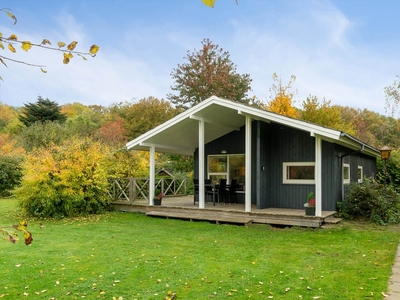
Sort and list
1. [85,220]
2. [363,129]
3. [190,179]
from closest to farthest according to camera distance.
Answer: [85,220]
[190,179]
[363,129]

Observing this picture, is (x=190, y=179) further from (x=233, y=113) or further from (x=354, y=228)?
(x=354, y=228)

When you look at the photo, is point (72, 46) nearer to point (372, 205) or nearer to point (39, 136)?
point (372, 205)

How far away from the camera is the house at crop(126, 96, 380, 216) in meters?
9.52

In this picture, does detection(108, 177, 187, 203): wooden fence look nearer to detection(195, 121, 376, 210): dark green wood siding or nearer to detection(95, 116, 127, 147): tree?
detection(195, 121, 376, 210): dark green wood siding

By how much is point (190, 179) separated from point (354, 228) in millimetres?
10510

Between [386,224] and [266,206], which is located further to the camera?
[266,206]

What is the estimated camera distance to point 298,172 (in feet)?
35.1

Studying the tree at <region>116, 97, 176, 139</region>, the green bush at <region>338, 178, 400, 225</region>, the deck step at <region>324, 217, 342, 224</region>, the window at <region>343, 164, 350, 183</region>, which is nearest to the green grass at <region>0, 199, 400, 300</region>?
the deck step at <region>324, 217, 342, 224</region>

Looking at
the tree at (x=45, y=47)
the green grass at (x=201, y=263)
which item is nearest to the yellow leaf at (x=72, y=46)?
the tree at (x=45, y=47)

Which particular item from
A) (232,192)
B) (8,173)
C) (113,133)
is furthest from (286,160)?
(113,133)

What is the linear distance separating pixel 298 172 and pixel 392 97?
56.9 feet

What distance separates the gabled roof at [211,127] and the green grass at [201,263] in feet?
8.61

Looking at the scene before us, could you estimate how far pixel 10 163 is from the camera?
1909 cm

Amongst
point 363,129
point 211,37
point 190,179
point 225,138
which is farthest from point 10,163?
point 363,129
